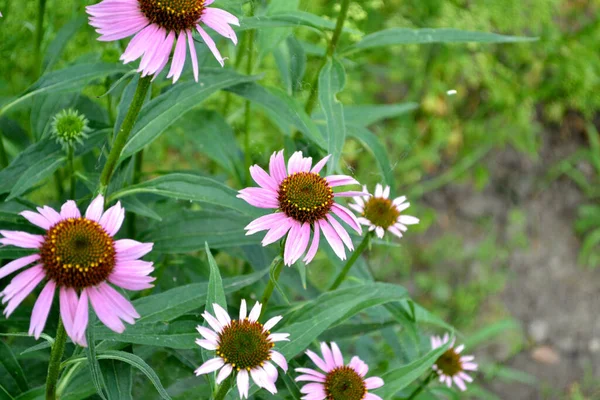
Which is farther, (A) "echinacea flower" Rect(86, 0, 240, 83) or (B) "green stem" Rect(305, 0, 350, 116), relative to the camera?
(B) "green stem" Rect(305, 0, 350, 116)

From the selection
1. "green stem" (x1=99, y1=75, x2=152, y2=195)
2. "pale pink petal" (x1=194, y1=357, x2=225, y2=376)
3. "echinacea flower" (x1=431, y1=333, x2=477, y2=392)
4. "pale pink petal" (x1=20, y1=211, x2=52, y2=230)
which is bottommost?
"pale pink petal" (x1=194, y1=357, x2=225, y2=376)

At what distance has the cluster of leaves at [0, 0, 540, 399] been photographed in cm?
128

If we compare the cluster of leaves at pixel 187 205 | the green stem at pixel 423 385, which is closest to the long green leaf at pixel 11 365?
the cluster of leaves at pixel 187 205

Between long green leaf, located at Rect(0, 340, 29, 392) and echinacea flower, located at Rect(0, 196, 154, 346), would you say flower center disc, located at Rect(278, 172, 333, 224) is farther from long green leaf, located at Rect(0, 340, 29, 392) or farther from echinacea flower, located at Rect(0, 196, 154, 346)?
long green leaf, located at Rect(0, 340, 29, 392)

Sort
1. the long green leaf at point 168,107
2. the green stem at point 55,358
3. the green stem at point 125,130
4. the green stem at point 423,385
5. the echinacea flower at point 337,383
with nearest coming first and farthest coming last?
1. the green stem at point 55,358
2. the green stem at point 125,130
3. the echinacea flower at point 337,383
4. the long green leaf at point 168,107
5. the green stem at point 423,385

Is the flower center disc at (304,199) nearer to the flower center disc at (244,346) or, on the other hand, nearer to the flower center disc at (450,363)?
the flower center disc at (244,346)

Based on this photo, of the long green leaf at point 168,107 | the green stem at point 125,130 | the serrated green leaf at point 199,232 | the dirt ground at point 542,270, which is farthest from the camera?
the dirt ground at point 542,270

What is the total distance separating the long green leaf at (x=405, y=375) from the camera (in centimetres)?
133

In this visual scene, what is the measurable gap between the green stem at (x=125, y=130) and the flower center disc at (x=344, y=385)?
21.2 inches

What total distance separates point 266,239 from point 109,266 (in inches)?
Answer: 10.4

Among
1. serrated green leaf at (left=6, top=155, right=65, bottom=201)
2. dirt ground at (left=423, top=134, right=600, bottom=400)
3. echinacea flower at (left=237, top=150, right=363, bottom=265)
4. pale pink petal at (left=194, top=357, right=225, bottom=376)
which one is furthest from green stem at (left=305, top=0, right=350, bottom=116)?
dirt ground at (left=423, top=134, right=600, bottom=400)

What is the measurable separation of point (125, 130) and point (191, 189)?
193mm

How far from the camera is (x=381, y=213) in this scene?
1.49 m

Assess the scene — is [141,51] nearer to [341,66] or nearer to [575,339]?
[341,66]
